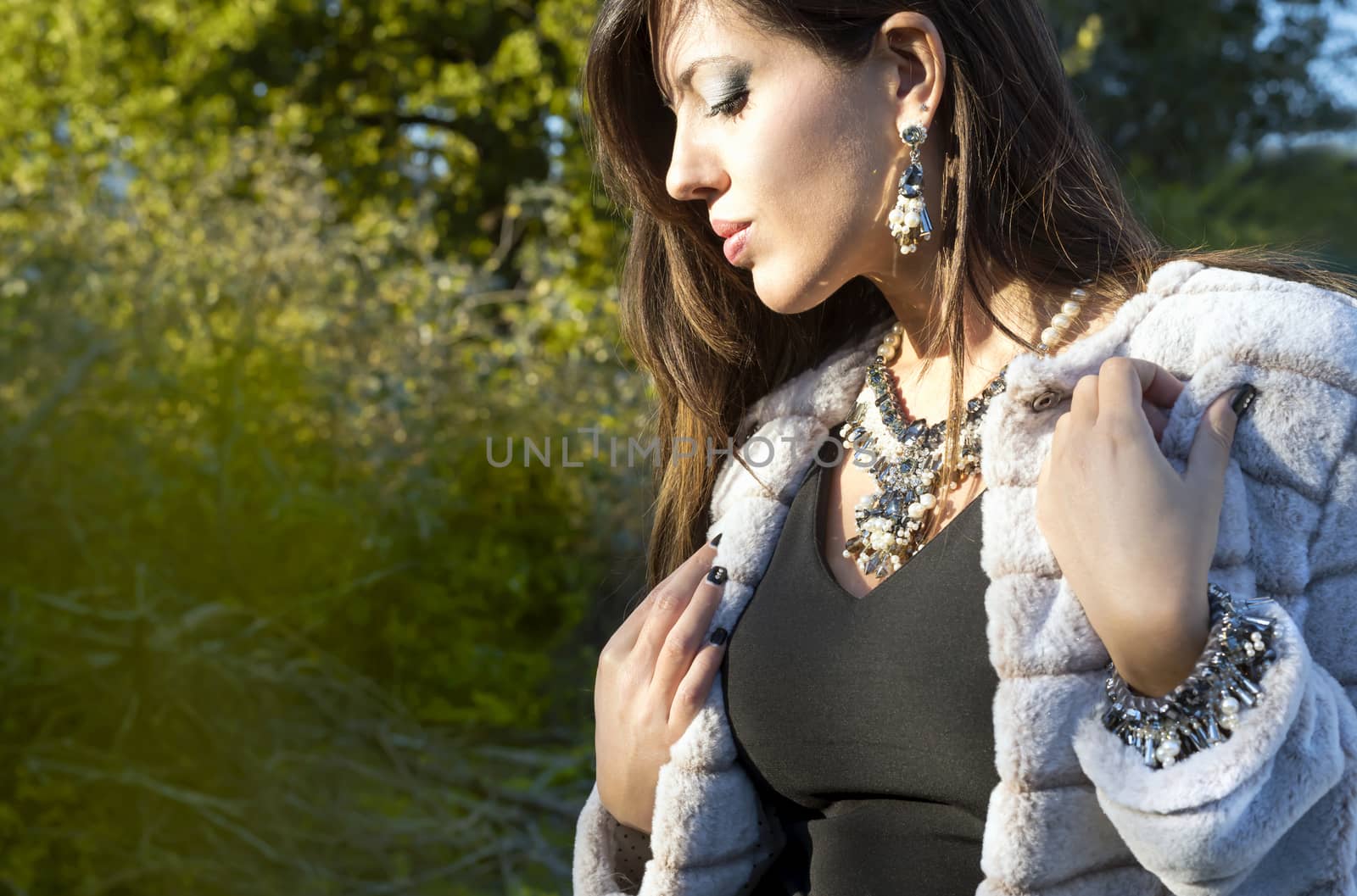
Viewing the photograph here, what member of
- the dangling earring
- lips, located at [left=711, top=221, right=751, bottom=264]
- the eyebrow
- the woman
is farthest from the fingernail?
the eyebrow

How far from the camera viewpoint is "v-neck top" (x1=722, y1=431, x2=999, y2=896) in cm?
145

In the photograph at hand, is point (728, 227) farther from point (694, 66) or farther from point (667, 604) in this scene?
point (667, 604)

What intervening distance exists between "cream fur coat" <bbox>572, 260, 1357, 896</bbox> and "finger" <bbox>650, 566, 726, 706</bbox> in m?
0.43

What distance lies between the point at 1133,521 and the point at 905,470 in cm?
55

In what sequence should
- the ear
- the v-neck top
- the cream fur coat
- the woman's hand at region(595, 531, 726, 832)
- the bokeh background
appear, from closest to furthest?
the cream fur coat → the v-neck top → the ear → the woman's hand at region(595, 531, 726, 832) → the bokeh background

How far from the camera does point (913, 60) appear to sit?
1.68m

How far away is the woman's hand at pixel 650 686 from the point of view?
69.1 inches

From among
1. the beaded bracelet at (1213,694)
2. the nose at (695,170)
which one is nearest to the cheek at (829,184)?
the nose at (695,170)

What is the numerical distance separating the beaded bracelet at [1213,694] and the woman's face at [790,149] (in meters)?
0.69

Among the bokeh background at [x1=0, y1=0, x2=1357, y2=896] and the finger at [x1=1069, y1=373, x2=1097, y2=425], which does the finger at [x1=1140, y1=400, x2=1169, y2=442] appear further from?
the bokeh background at [x1=0, y1=0, x2=1357, y2=896]

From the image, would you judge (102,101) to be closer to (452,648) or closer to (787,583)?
(452,648)

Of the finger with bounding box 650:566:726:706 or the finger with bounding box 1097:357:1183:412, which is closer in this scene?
the finger with bounding box 1097:357:1183:412

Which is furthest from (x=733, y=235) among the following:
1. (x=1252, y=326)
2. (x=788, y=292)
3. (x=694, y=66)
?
(x=1252, y=326)

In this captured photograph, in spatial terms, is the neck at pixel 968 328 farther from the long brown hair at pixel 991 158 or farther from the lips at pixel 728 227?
the lips at pixel 728 227
